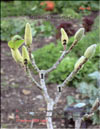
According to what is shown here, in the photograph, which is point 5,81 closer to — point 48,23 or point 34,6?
point 48,23

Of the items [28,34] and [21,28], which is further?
[21,28]

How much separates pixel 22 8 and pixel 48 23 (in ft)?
3.22

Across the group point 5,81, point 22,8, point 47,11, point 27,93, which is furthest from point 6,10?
point 27,93

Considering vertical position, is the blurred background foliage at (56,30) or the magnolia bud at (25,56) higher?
the blurred background foliage at (56,30)

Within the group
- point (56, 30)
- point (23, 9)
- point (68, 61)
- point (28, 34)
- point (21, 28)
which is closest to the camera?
point (28, 34)

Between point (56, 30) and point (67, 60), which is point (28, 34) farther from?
point (56, 30)

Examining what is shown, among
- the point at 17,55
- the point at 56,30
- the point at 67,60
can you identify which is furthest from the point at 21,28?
the point at 17,55

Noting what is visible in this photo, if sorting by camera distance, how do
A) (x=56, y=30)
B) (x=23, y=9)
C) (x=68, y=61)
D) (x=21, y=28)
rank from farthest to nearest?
(x=23, y=9) < (x=21, y=28) < (x=56, y=30) < (x=68, y=61)

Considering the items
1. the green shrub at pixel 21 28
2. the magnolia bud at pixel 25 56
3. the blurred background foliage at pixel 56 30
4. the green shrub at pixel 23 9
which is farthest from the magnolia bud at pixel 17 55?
the green shrub at pixel 23 9

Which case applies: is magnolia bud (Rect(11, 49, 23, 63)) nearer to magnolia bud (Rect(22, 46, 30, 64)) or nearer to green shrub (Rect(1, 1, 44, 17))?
magnolia bud (Rect(22, 46, 30, 64))

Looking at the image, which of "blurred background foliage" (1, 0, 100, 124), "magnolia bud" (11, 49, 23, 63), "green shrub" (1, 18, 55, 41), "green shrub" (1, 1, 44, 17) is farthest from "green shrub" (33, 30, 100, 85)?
"magnolia bud" (11, 49, 23, 63)

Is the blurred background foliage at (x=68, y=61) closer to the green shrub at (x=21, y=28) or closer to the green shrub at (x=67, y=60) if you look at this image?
the green shrub at (x=67, y=60)

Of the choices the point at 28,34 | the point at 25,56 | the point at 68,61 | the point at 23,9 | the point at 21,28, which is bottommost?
the point at 25,56

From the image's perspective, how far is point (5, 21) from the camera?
5.55 meters
